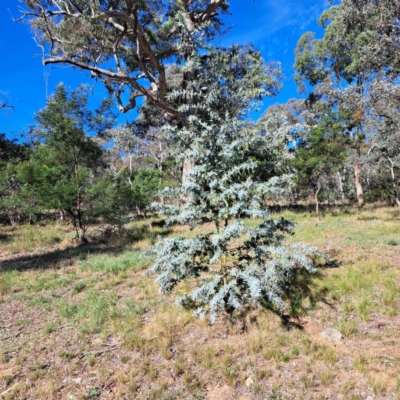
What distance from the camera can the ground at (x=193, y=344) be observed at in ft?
9.10

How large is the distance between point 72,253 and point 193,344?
6.63 metres

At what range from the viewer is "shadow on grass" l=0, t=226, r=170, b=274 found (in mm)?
7500

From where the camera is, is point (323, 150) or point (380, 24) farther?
point (323, 150)

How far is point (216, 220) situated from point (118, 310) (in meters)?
2.38

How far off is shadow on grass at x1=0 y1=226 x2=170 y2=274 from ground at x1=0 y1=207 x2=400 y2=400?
6.41 ft

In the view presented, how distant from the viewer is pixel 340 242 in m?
7.04

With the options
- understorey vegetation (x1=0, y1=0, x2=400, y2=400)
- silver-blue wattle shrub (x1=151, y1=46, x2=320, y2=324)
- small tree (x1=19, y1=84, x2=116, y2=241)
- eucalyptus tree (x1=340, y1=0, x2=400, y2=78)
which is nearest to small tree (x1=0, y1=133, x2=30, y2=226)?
small tree (x1=19, y1=84, x2=116, y2=241)

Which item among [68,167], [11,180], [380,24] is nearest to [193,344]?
[68,167]

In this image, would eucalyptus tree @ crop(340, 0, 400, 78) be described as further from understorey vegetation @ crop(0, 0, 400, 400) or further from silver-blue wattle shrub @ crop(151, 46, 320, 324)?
silver-blue wattle shrub @ crop(151, 46, 320, 324)

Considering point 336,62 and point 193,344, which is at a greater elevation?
point 336,62

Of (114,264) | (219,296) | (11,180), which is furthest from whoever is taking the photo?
(11,180)

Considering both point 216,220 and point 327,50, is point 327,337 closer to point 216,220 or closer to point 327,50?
point 216,220

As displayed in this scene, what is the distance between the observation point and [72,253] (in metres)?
8.66

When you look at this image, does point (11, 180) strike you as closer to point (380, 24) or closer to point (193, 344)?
point (193, 344)
